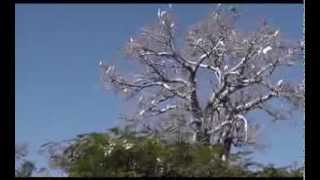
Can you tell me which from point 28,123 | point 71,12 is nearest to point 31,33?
point 71,12

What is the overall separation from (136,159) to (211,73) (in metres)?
1.47

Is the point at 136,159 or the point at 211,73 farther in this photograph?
the point at 211,73

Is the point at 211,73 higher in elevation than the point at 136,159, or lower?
higher

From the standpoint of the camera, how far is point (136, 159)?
7816mm

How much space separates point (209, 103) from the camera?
8414 millimetres

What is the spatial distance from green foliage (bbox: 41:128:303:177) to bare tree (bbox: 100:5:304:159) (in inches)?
12.9

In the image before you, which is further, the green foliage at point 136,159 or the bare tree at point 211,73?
the bare tree at point 211,73

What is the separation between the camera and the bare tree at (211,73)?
8188 mm

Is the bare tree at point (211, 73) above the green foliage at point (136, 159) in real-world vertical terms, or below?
above

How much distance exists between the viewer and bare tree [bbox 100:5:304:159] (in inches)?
322

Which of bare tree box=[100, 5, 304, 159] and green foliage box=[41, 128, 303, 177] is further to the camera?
bare tree box=[100, 5, 304, 159]

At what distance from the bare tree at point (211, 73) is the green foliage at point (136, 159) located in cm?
33
